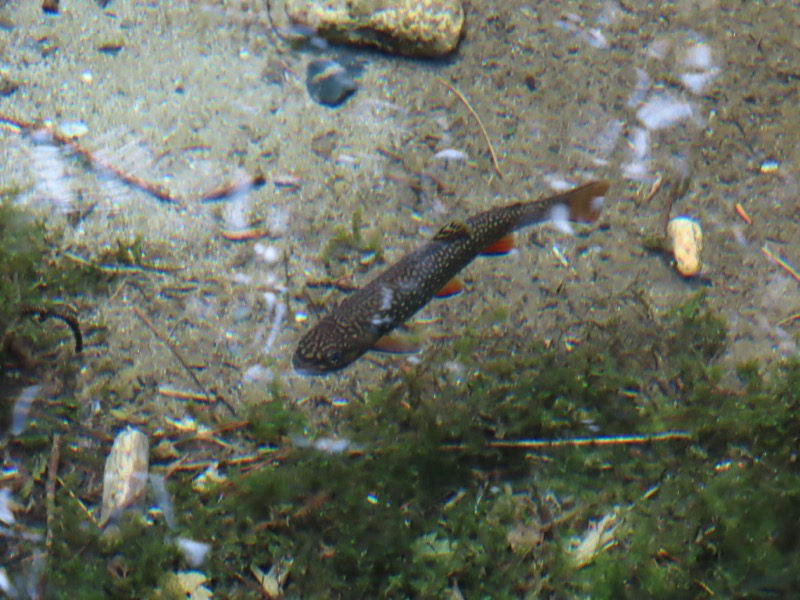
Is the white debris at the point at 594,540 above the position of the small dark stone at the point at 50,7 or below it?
below

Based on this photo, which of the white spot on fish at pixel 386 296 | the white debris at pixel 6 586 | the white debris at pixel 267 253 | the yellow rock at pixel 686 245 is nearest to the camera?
the white debris at pixel 6 586

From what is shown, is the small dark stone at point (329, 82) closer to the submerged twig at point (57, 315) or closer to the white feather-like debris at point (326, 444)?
the submerged twig at point (57, 315)

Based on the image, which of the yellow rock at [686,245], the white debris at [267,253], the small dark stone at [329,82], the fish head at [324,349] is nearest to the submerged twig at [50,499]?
the fish head at [324,349]

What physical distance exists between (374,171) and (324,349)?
68.8 inches

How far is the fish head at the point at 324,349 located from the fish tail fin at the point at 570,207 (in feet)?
5.26

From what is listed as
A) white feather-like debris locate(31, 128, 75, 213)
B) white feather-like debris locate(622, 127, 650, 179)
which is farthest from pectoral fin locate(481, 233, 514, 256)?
white feather-like debris locate(31, 128, 75, 213)

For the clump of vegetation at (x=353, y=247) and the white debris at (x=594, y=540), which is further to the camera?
the clump of vegetation at (x=353, y=247)

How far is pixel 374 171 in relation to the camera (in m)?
5.73

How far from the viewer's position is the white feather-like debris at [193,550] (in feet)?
13.3

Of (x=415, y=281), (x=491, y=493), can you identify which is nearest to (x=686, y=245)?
(x=415, y=281)

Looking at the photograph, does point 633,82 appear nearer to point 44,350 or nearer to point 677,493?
point 677,493

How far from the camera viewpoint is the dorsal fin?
505 centimetres

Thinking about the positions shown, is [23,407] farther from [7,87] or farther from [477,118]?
[477,118]

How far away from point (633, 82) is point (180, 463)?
4807 mm
